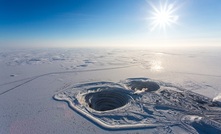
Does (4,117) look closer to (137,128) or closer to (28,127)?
(28,127)

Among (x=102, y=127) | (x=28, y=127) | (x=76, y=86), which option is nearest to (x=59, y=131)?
(x=28, y=127)

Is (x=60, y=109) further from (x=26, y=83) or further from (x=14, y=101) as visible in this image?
(x=26, y=83)

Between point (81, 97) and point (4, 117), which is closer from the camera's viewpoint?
point (4, 117)

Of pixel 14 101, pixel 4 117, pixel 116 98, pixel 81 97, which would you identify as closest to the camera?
pixel 4 117


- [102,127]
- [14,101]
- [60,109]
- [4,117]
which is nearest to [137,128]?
Answer: [102,127]

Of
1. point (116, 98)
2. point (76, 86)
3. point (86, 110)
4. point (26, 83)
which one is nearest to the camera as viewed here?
point (86, 110)

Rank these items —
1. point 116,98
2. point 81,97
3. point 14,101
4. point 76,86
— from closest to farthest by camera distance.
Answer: point 14,101, point 81,97, point 116,98, point 76,86
